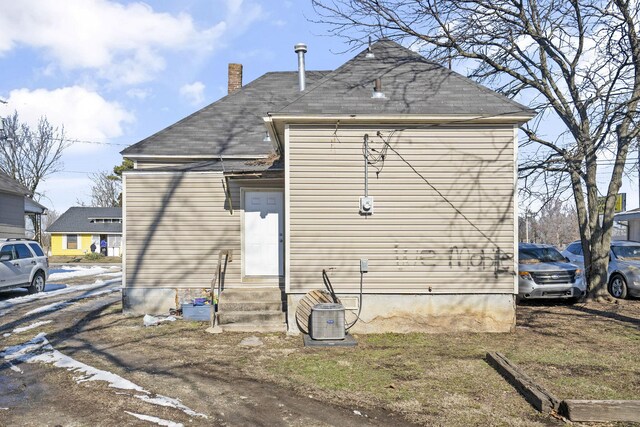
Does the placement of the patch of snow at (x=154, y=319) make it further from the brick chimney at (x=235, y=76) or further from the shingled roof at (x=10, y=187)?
the shingled roof at (x=10, y=187)

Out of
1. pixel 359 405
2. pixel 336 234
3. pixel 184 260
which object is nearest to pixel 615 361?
pixel 359 405

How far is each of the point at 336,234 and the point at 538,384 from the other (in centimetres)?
466

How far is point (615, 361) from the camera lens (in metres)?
7.54

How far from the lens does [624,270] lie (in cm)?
1421

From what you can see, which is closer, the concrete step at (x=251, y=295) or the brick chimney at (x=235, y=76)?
the concrete step at (x=251, y=295)

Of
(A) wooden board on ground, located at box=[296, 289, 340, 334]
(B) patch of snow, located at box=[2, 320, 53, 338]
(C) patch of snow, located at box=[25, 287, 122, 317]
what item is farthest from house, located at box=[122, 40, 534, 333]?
(C) patch of snow, located at box=[25, 287, 122, 317]

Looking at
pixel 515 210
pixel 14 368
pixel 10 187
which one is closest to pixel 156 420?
pixel 14 368

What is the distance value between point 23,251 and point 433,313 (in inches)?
500

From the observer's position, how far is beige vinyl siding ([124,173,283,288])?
1184 cm

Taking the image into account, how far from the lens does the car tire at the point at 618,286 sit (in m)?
14.2

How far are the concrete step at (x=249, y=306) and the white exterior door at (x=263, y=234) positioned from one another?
1.49 meters

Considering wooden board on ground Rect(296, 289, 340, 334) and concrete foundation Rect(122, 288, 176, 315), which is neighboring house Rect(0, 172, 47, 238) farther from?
wooden board on ground Rect(296, 289, 340, 334)

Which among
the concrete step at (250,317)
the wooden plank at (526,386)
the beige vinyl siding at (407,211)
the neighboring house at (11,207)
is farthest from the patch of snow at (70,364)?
the neighboring house at (11,207)

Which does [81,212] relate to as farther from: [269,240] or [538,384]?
[538,384]
